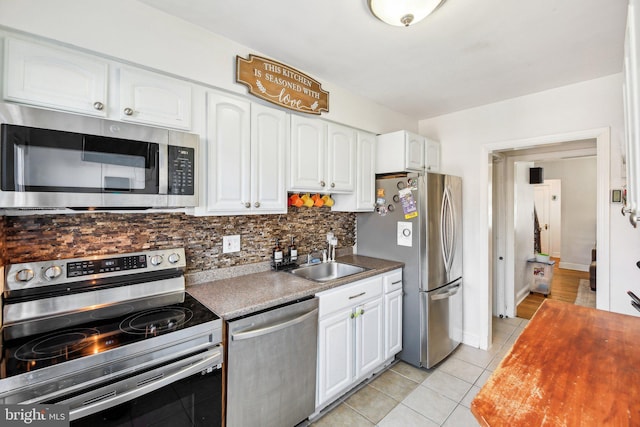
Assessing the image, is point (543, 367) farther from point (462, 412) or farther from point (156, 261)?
point (156, 261)

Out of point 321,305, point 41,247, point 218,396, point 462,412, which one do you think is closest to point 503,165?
point 462,412

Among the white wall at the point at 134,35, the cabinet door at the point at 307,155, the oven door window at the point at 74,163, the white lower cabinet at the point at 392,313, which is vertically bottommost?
the white lower cabinet at the point at 392,313

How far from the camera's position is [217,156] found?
1.70 meters

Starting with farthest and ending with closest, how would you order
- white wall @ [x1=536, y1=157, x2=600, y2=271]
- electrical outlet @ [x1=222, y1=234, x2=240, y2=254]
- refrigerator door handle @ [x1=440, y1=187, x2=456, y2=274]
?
1. white wall @ [x1=536, y1=157, x2=600, y2=271]
2. refrigerator door handle @ [x1=440, y1=187, x2=456, y2=274]
3. electrical outlet @ [x1=222, y1=234, x2=240, y2=254]

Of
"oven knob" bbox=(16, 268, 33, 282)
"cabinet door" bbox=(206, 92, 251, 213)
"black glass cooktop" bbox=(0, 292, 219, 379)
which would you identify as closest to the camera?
"black glass cooktop" bbox=(0, 292, 219, 379)

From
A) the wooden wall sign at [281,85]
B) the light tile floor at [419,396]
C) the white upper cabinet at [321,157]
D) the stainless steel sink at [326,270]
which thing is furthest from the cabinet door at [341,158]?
the light tile floor at [419,396]

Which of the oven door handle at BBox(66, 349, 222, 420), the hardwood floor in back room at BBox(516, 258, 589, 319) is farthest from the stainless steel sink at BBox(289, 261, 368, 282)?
the hardwood floor in back room at BBox(516, 258, 589, 319)

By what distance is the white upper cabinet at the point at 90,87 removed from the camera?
1.17 m

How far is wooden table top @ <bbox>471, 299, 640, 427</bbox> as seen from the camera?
841 mm

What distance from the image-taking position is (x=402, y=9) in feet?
4.50

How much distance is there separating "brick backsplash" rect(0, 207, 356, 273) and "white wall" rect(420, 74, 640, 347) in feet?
5.07

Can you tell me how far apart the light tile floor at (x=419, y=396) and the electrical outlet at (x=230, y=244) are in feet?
4.26

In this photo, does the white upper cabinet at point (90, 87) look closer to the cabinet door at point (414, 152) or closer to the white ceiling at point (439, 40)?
the white ceiling at point (439, 40)

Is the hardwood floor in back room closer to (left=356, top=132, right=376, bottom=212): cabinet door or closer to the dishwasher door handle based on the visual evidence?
(left=356, top=132, right=376, bottom=212): cabinet door
